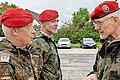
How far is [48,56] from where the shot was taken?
481 centimetres

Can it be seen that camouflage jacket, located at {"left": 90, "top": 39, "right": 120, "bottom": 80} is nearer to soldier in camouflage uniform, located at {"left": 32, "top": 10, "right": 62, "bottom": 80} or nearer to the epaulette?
the epaulette

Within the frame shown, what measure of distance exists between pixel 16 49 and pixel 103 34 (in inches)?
32.4

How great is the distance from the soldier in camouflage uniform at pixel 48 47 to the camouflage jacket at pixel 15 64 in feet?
3.25

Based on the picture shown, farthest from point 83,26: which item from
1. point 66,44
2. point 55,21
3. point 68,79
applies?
point 55,21

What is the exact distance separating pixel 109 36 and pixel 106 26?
0.32 ft

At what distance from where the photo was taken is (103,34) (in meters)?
3.45

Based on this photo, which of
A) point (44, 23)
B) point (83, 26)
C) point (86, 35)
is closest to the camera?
point (44, 23)

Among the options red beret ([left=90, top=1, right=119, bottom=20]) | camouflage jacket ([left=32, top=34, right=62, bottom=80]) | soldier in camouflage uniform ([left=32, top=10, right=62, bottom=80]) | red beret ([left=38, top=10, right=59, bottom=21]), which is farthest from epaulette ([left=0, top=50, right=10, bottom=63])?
red beret ([left=38, top=10, right=59, bottom=21])

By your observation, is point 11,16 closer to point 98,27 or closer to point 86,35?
point 98,27

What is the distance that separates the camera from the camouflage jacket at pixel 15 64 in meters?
2.98

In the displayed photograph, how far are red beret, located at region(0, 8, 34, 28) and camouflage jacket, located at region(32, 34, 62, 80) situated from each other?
123cm

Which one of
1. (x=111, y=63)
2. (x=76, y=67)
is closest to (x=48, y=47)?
(x=111, y=63)

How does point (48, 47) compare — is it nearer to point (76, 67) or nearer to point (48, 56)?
point (48, 56)

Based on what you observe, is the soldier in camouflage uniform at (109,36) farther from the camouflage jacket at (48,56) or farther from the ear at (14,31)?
the camouflage jacket at (48,56)
